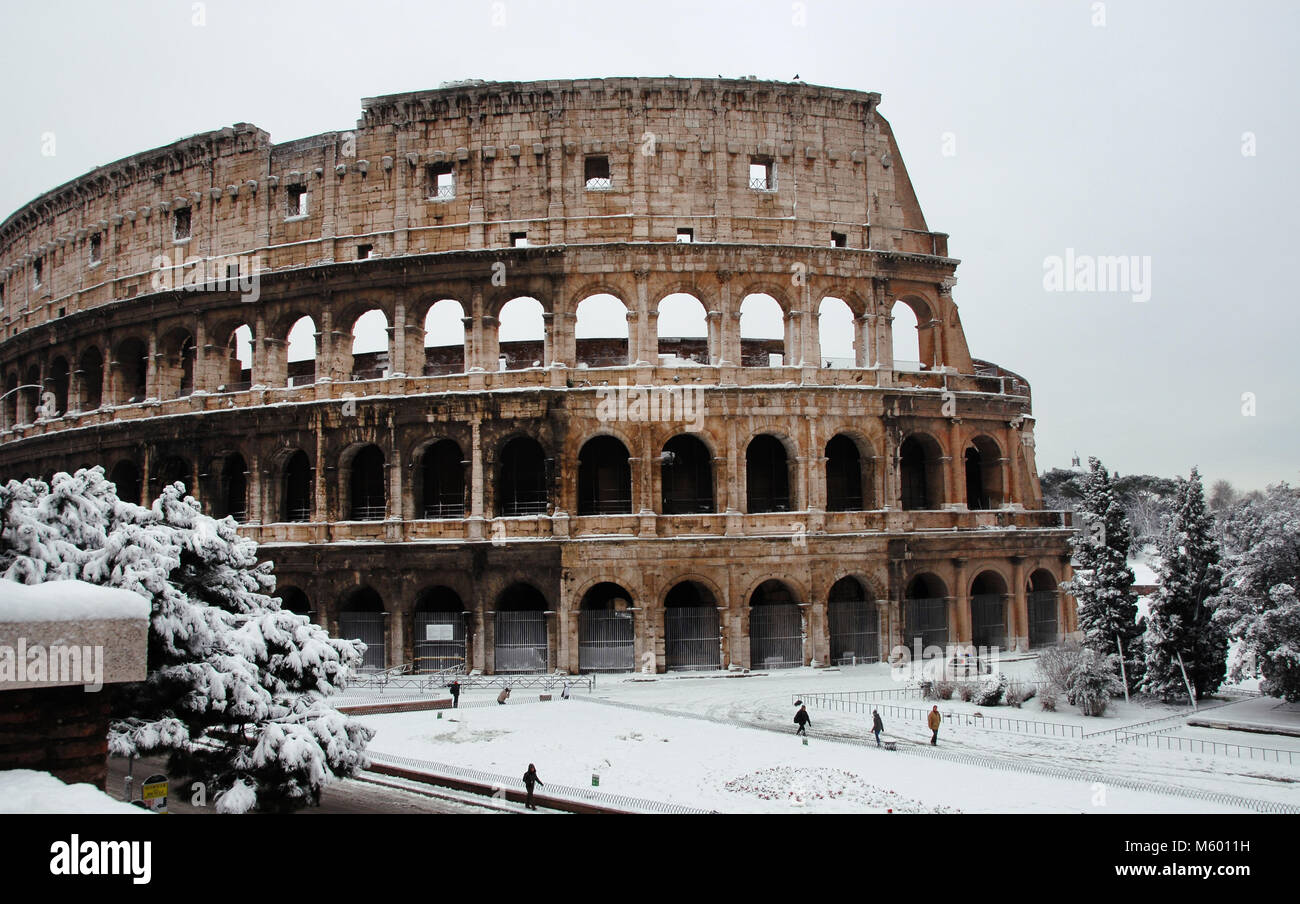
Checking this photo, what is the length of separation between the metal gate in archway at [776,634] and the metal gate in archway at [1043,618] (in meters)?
9.31

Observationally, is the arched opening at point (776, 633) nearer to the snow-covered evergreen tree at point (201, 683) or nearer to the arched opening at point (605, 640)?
the arched opening at point (605, 640)

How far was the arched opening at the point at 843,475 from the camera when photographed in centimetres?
2936

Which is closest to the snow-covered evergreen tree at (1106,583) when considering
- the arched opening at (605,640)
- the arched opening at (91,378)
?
the arched opening at (605,640)

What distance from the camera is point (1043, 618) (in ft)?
100

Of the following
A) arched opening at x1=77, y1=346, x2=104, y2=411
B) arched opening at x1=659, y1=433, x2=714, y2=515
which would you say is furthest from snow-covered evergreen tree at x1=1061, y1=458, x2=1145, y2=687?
arched opening at x1=77, y1=346, x2=104, y2=411

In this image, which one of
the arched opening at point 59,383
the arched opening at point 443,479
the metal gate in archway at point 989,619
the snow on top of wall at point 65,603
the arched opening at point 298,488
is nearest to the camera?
the snow on top of wall at point 65,603

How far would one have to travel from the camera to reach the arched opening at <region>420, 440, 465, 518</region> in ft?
93.6

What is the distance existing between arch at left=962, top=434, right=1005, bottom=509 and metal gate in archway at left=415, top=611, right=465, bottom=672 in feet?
57.6

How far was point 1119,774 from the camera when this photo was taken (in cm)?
1617

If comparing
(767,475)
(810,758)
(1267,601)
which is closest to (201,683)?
(810,758)
